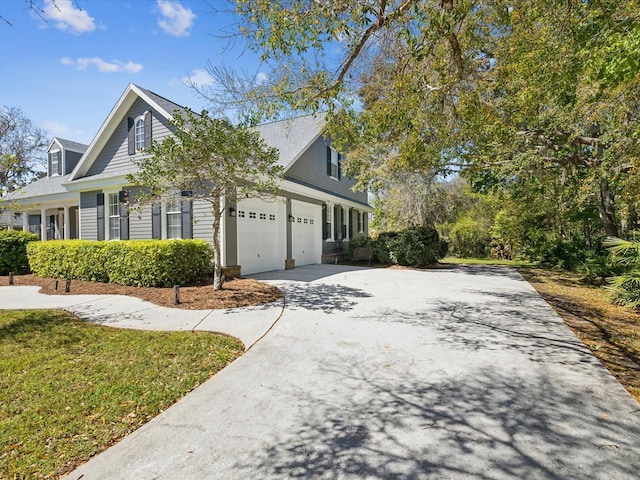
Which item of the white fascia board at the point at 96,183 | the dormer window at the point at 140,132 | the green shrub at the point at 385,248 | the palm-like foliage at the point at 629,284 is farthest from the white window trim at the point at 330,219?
the palm-like foliage at the point at 629,284

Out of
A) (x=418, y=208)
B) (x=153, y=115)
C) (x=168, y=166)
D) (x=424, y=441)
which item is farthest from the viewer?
(x=418, y=208)

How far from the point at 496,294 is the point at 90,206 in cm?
1430

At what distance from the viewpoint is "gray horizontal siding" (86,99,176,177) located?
11133mm

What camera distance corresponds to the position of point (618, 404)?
304cm

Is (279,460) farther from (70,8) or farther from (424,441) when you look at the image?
(70,8)

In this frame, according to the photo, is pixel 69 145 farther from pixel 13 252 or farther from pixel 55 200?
pixel 13 252

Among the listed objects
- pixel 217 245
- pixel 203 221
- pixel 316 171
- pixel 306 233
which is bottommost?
pixel 217 245

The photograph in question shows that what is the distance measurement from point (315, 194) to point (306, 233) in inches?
68.9

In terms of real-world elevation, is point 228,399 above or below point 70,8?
below

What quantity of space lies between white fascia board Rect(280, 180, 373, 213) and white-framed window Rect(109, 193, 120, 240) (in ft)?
20.4

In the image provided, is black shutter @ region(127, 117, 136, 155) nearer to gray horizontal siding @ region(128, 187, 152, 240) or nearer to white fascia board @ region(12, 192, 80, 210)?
gray horizontal siding @ region(128, 187, 152, 240)

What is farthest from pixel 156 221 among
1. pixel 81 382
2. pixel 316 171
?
pixel 81 382

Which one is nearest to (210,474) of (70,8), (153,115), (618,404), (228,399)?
(228,399)

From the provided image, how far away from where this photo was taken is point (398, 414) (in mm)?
2898
